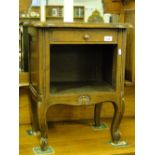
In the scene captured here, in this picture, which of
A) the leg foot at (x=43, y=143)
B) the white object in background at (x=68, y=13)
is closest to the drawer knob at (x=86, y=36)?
the white object in background at (x=68, y=13)

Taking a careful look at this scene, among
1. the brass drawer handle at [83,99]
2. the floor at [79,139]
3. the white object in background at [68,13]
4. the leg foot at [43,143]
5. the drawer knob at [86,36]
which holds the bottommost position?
the floor at [79,139]

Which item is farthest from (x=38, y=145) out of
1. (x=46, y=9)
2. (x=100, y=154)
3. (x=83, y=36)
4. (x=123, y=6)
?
(x=123, y=6)

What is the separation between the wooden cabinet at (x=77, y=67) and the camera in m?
1.49

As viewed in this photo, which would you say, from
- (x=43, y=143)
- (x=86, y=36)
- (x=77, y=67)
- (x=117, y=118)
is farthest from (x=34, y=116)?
(x=86, y=36)

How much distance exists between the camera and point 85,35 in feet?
4.97

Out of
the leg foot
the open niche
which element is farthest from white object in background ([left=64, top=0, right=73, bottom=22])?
the leg foot

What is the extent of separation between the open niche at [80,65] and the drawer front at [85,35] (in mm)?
254

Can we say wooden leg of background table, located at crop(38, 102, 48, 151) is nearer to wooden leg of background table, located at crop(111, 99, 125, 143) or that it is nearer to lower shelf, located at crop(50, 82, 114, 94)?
lower shelf, located at crop(50, 82, 114, 94)

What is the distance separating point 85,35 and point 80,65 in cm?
45

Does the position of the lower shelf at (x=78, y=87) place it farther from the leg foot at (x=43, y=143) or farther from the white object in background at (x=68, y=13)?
the white object in background at (x=68, y=13)

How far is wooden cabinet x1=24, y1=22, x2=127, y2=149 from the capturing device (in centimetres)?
149
